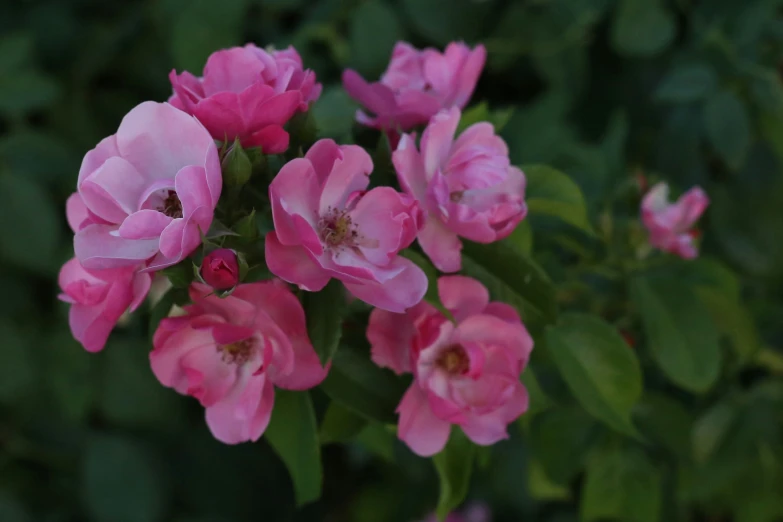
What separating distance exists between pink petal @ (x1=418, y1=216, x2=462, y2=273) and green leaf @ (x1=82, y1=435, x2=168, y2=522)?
2.99 feet

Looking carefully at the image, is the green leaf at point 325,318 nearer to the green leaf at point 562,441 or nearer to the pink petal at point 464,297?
the pink petal at point 464,297

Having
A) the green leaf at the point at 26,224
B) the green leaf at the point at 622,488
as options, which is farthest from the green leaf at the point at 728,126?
the green leaf at the point at 26,224

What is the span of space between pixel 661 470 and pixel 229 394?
0.94 metres

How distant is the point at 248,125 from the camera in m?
0.49

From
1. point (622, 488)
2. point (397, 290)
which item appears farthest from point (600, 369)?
point (622, 488)

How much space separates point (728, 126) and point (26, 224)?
1032 mm

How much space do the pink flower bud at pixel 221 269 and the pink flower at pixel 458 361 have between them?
0.14 m

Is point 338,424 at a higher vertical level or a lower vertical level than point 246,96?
lower

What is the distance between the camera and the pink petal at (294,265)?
1.51ft

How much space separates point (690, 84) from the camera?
3.40 feet

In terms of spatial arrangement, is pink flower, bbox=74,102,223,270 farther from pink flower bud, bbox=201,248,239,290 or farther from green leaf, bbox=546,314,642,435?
green leaf, bbox=546,314,642,435

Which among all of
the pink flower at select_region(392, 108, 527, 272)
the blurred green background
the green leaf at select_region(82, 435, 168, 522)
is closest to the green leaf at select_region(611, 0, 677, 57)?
the blurred green background

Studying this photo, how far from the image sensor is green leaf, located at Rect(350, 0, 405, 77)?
97 centimetres

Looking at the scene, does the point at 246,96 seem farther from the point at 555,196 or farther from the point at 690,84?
the point at 690,84
